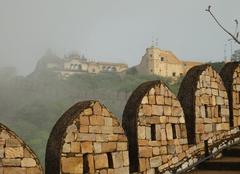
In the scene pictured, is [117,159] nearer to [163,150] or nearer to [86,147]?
[86,147]

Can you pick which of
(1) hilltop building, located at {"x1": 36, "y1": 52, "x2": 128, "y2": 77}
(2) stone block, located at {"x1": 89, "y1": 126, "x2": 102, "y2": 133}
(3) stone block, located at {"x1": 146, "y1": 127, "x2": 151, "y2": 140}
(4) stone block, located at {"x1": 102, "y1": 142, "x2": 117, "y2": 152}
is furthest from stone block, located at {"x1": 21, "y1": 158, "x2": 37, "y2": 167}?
(1) hilltop building, located at {"x1": 36, "y1": 52, "x2": 128, "y2": 77}

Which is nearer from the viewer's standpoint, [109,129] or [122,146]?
Answer: [109,129]

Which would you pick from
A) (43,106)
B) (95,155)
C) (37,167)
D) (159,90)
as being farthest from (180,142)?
(43,106)

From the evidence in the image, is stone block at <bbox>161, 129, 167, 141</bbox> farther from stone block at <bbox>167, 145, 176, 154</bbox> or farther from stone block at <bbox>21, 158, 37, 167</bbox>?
stone block at <bbox>21, 158, 37, 167</bbox>

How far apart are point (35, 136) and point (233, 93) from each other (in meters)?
69.5

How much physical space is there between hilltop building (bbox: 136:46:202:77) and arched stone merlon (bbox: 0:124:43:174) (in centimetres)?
10697

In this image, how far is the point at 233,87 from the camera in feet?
31.2

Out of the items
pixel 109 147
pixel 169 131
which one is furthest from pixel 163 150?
pixel 109 147

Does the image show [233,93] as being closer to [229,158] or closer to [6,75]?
[229,158]

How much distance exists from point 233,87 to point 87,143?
14.0 ft

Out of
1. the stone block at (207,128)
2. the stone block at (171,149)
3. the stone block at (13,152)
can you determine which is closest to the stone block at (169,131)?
the stone block at (171,149)

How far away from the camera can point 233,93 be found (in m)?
9.52

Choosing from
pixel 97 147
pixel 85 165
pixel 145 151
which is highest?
pixel 97 147

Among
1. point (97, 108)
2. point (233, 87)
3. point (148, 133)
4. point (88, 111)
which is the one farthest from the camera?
point (233, 87)
